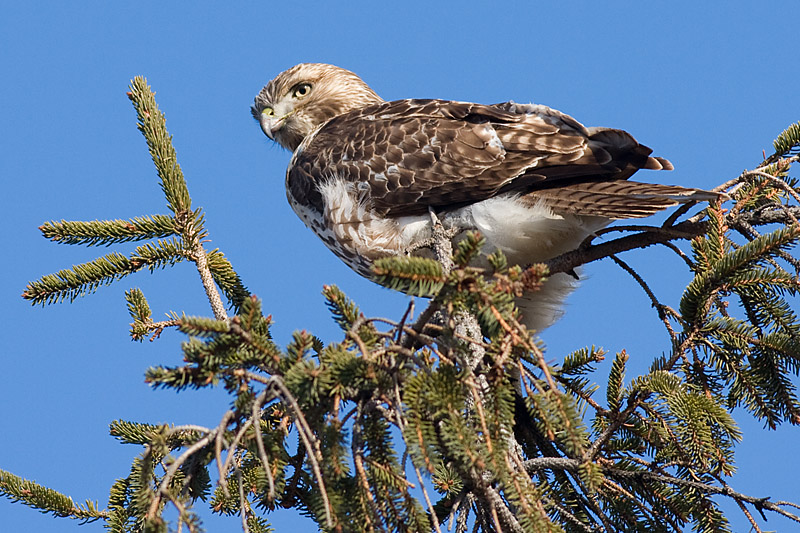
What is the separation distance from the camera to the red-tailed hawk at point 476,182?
4238 mm

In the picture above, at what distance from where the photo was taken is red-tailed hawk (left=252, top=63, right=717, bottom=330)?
13.9ft

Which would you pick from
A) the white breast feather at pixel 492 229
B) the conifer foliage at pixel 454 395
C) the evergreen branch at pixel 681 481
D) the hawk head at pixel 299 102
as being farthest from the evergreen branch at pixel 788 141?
the hawk head at pixel 299 102

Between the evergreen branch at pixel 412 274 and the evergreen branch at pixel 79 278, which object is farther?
the evergreen branch at pixel 79 278

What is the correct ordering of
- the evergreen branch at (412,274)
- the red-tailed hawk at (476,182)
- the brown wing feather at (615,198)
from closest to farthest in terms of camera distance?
1. the evergreen branch at (412,274)
2. the brown wing feather at (615,198)
3. the red-tailed hawk at (476,182)

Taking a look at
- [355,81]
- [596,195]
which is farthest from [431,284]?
[355,81]

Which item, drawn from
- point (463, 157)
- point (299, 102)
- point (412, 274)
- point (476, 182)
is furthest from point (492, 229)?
point (299, 102)

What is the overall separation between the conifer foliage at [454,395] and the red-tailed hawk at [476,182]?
0.81 feet

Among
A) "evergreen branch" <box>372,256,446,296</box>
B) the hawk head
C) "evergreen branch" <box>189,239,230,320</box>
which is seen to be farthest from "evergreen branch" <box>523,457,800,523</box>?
the hawk head

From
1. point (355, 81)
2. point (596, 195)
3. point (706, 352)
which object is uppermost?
point (355, 81)

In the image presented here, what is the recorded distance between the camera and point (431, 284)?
2.19m

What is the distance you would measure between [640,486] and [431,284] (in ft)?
5.17

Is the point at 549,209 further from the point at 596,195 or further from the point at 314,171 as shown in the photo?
the point at 314,171

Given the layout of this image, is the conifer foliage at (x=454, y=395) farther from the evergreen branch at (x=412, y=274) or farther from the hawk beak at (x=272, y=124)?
the hawk beak at (x=272, y=124)

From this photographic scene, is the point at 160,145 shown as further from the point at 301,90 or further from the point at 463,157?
the point at 301,90
